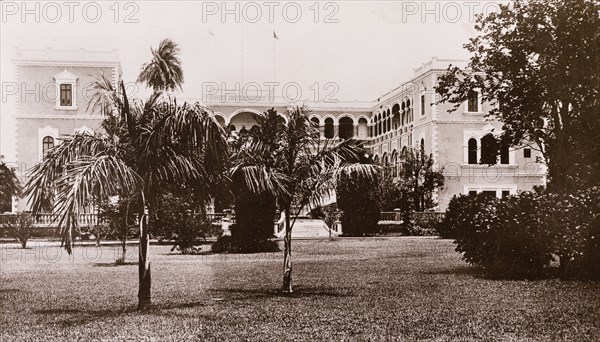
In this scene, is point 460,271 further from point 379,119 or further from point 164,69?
point 379,119

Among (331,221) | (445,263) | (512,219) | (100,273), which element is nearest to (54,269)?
(100,273)

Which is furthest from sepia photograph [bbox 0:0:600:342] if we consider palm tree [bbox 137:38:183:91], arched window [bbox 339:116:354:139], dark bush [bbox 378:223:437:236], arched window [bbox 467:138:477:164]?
arched window [bbox 339:116:354:139]

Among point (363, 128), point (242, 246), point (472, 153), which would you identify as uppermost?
point (363, 128)

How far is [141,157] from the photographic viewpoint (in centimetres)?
980

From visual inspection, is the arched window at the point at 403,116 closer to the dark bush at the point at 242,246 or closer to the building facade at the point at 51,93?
the building facade at the point at 51,93

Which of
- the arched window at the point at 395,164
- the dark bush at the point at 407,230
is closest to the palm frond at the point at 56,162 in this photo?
the dark bush at the point at 407,230

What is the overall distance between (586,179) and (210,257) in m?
10.9

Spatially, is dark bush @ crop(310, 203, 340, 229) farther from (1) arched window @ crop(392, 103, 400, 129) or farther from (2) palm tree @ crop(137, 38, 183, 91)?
(2) palm tree @ crop(137, 38, 183, 91)

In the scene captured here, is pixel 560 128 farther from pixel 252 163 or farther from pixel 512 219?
pixel 252 163

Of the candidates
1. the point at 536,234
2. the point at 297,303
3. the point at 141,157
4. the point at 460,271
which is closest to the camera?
the point at 141,157

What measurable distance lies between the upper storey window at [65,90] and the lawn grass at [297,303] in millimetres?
12093

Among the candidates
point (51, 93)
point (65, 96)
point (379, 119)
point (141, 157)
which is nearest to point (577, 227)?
point (141, 157)

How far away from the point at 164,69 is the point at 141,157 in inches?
75.6

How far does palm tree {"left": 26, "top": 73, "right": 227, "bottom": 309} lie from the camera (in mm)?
9250
